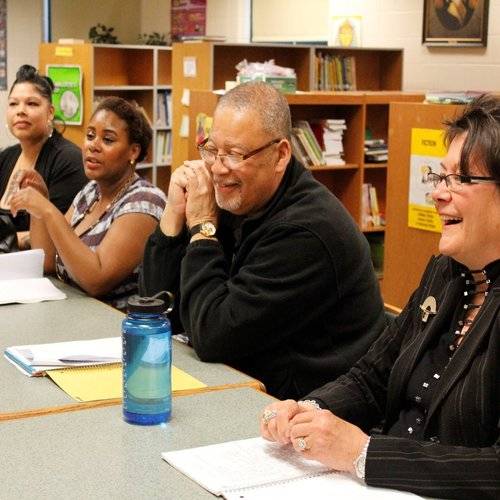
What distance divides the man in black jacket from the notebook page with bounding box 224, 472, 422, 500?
2.47 feet

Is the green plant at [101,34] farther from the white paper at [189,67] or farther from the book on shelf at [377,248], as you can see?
the book on shelf at [377,248]

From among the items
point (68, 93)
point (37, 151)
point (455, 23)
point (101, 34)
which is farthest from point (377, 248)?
point (101, 34)

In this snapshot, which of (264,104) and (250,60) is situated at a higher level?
(250,60)

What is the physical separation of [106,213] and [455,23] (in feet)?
15.1

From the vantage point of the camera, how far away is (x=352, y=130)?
5.89 metres

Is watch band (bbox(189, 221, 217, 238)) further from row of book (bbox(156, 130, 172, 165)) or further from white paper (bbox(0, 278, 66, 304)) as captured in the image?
row of book (bbox(156, 130, 172, 165))

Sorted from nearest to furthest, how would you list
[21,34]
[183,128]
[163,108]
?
[183,128] < [163,108] < [21,34]

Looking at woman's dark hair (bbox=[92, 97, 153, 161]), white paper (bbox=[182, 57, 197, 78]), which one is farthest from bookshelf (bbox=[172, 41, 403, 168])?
woman's dark hair (bbox=[92, 97, 153, 161])

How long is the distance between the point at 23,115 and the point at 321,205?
2394mm

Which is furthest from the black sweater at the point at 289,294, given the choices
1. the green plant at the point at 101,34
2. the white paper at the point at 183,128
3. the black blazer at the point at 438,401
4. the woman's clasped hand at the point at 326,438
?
the green plant at the point at 101,34

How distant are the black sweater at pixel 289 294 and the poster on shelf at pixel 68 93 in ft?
17.1

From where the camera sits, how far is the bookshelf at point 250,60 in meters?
6.38

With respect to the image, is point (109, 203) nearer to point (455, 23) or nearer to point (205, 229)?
point (205, 229)

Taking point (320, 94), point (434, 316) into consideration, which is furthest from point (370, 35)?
point (434, 316)
